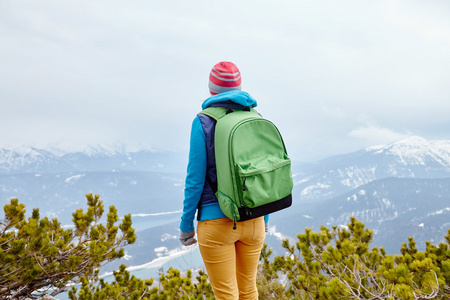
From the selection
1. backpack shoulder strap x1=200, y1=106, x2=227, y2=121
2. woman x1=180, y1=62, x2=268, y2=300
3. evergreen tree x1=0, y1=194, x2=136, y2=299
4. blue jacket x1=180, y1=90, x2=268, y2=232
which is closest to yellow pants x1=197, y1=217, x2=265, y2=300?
woman x1=180, y1=62, x2=268, y2=300

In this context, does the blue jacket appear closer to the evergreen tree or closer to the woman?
the woman

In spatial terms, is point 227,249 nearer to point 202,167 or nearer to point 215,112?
point 202,167

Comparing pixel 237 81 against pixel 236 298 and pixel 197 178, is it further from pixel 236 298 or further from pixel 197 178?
pixel 236 298

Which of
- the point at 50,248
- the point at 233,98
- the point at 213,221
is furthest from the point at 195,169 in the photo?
the point at 50,248

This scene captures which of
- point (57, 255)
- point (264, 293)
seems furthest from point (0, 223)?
point (264, 293)

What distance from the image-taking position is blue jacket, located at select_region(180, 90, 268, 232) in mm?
2119

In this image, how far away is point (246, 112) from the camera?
224 cm

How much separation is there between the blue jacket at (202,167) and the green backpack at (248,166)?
0.07 metres

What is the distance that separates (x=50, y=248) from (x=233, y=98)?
132 inches

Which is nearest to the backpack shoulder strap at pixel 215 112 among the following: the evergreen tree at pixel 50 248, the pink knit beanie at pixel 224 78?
the pink knit beanie at pixel 224 78

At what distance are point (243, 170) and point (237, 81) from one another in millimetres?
865

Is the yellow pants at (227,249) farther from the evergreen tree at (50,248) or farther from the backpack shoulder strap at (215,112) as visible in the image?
the evergreen tree at (50,248)

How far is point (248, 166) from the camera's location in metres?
1.99

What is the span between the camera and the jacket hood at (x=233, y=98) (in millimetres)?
2143
